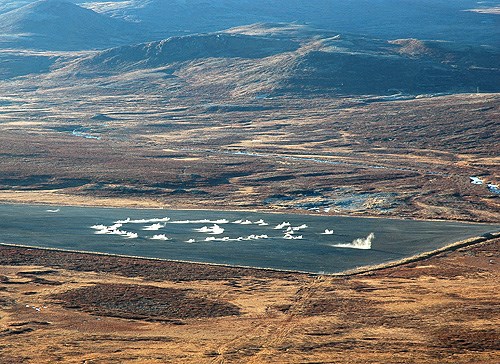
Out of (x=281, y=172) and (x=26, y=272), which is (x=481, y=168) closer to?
(x=281, y=172)

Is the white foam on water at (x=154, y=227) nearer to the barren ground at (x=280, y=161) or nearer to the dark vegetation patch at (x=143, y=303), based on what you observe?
the barren ground at (x=280, y=161)

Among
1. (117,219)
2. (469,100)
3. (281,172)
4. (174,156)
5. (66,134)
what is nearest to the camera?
(117,219)

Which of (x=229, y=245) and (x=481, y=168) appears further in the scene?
(x=481, y=168)

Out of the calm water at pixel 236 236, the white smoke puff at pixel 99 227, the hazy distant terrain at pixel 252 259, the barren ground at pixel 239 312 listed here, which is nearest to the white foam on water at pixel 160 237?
the hazy distant terrain at pixel 252 259

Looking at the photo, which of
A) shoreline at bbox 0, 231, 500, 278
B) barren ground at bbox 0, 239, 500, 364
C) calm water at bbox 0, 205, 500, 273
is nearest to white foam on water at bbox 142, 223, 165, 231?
calm water at bbox 0, 205, 500, 273

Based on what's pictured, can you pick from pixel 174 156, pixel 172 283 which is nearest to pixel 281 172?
pixel 174 156

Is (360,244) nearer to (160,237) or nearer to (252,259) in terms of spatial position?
(252,259)

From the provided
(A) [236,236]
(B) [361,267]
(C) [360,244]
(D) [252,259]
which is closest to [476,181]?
A: (C) [360,244]
